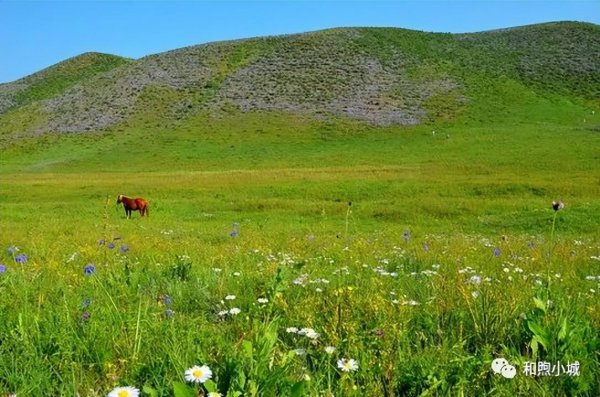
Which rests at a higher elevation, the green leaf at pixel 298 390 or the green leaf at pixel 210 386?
the green leaf at pixel 210 386

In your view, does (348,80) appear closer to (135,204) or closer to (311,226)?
(135,204)

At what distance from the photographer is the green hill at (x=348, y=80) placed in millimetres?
79875

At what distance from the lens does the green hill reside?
3145 inches

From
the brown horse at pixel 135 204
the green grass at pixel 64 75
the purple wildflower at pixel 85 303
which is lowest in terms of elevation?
the brown horse at pixel 135 204

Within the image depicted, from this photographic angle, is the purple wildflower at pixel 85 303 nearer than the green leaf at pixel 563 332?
No

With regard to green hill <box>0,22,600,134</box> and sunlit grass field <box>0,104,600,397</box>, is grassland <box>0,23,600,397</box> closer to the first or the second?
sunlit grass field <box>0,104,600,397</box>

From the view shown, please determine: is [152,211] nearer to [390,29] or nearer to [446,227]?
[446,227]

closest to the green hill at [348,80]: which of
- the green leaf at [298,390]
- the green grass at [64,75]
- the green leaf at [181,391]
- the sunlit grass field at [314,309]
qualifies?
the green grass at [64,75]

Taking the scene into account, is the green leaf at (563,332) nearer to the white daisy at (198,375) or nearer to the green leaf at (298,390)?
the green leaf at (298,390)

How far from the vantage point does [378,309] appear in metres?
3.97

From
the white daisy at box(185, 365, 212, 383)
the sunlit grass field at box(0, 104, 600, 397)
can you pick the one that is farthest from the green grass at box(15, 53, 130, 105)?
the white daisy at box(185, 365, 212, 383)

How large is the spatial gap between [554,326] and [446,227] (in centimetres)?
1953

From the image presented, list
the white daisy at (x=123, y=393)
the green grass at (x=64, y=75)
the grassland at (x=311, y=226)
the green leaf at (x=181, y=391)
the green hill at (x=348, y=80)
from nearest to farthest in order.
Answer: the white daisy at (x=123, y=393) → the green leaf at (x=181, y=391) → the grassland at (x=311, y=226) → the green hill at (x=348, y=80) → the green grass at (x=64, y=75)

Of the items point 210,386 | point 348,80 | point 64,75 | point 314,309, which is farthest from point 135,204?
point 64,75
